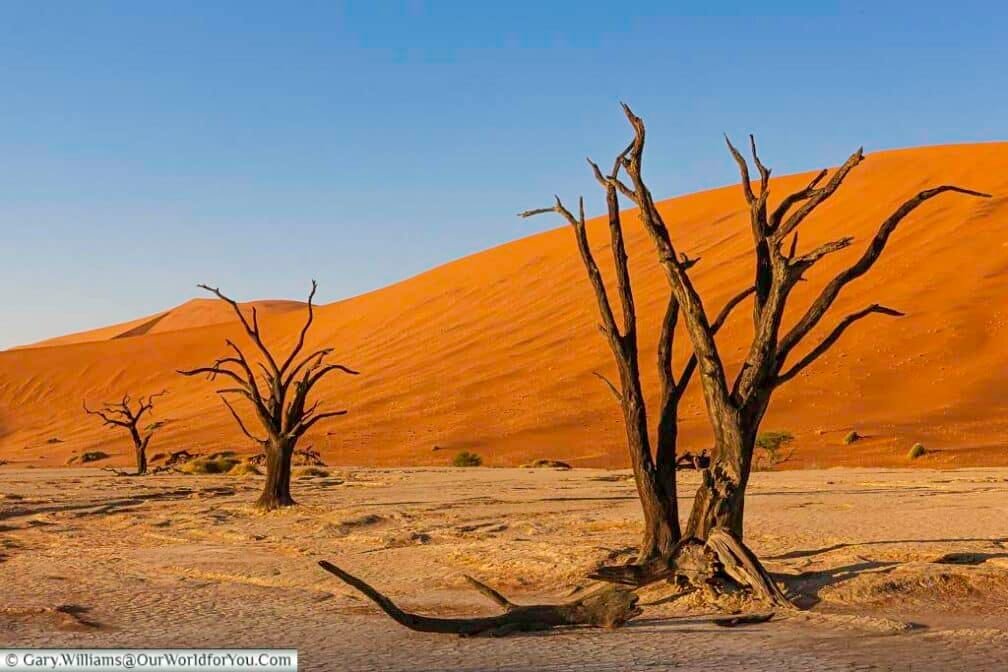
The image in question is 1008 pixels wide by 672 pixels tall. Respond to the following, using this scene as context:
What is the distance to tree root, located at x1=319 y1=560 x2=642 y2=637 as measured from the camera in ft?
23.2

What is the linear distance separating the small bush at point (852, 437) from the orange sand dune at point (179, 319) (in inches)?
3622

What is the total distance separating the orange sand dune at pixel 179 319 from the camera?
121 m

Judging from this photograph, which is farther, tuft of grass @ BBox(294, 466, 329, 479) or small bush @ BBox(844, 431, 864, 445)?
small bush @ BBox(844, 431, 864, 445)

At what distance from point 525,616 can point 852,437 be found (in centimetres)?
2339

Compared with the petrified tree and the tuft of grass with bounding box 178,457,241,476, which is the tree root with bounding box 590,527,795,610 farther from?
the tuft of grass with bounding box 178,457,241,476

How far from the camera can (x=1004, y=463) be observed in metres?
24.8

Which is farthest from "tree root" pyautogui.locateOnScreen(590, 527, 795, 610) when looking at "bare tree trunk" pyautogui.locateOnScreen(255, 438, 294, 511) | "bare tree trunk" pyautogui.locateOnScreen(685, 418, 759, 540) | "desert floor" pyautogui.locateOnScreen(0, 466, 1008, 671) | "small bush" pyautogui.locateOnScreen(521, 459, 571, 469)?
"small bush" pyautogui.locateOnScreen(521, 459, 571, 469)

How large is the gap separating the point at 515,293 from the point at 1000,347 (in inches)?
1116

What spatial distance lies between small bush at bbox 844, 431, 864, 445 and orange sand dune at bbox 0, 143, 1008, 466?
0.30 metres

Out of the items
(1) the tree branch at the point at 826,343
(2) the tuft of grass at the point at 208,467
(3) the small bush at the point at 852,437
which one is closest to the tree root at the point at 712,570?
(1) the tree branch at the point at 826,343

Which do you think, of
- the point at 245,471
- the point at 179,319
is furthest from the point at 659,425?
the point at 179,319

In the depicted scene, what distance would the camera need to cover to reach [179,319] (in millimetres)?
126750

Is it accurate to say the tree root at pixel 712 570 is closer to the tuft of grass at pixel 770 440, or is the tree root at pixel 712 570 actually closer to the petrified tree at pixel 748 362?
the petrified tree at pixel 748 362

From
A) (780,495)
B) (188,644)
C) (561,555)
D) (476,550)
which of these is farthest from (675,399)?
(780,495)
